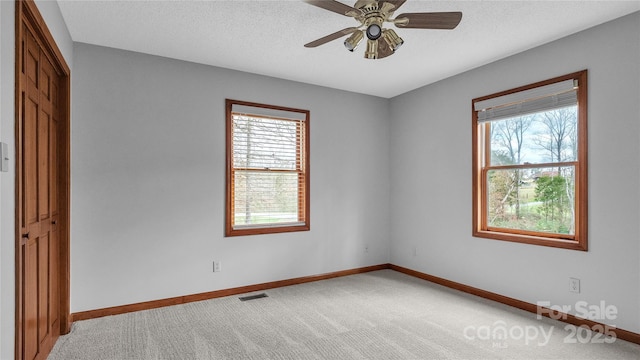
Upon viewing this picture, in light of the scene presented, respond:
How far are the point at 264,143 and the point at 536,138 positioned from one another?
289cm

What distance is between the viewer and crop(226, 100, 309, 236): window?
4016mm

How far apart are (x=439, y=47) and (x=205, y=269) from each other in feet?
10.7

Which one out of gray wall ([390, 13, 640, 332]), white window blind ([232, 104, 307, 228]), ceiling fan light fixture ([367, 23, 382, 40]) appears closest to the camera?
ceiling fan light fixture ([367, 23, 382, 40])

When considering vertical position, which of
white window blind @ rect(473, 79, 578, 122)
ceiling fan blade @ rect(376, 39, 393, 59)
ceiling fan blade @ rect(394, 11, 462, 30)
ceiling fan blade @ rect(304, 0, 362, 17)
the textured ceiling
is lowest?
white window blind @ rect(473, 79, 578, 122)

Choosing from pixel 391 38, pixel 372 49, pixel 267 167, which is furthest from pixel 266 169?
pixel 391 38

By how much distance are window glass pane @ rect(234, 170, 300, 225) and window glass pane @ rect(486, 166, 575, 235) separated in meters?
2.29

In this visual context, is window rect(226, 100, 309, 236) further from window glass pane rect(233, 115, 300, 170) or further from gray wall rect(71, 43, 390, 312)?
gray wall rect(71, 43, 390, 312)

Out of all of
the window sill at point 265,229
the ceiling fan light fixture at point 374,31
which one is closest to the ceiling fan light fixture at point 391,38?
the ceiling fan light fixture at point 374,31

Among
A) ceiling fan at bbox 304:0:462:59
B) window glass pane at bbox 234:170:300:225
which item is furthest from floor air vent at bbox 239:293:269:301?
ceiling fan at bbox 304:0:462:59

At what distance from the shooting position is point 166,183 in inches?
141

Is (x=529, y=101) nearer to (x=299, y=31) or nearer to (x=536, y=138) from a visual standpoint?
(x=536, y=138)

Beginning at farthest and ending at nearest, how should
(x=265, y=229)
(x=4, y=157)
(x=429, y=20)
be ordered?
(x=265, y=229)
(x=429, y=20)
(x=4, y=157)

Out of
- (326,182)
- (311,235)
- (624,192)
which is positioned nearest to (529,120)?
(624,192)

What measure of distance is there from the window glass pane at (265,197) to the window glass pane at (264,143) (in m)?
0.12
